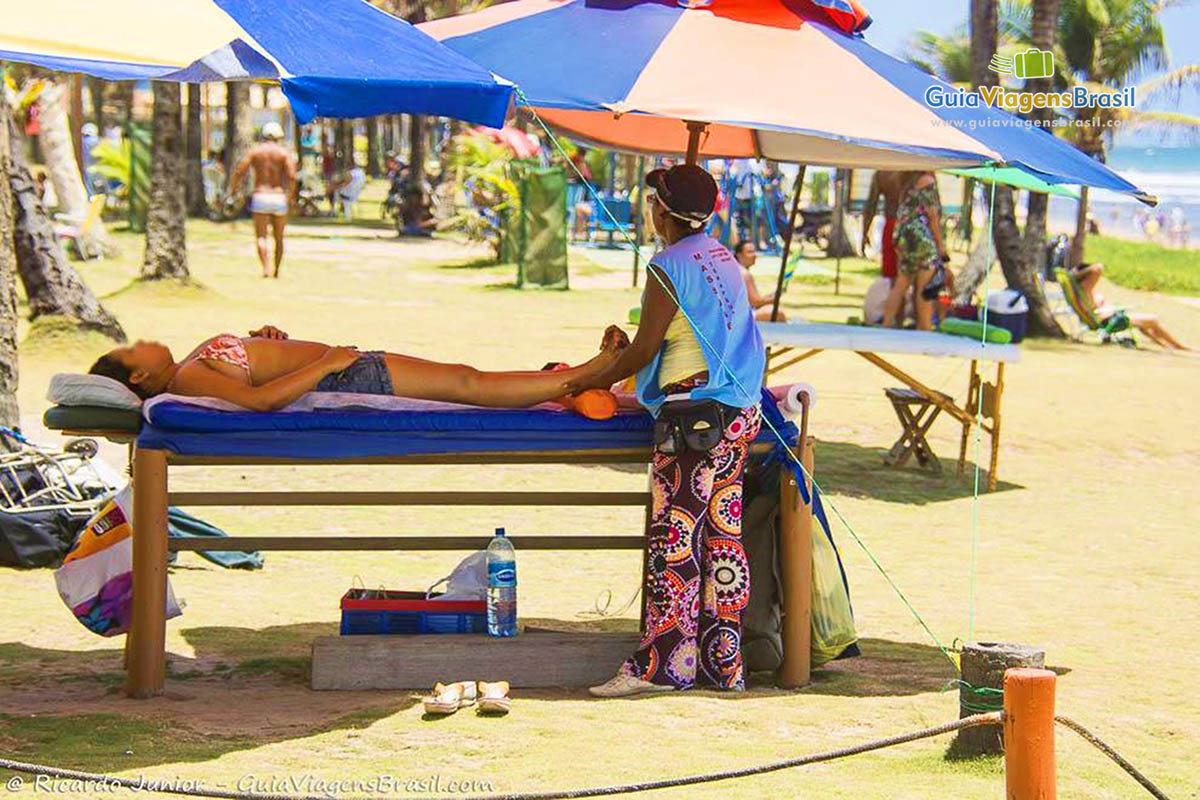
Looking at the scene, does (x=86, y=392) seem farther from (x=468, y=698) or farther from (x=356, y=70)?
(x=468, y=698)

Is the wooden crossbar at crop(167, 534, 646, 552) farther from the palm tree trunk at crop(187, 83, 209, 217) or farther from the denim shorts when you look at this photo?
the palm tree trunk at crop(187, 83, 209, 217)

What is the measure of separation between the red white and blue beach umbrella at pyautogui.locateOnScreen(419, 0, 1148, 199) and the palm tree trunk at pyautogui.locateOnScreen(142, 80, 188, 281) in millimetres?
10566

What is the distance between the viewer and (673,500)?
5.46m

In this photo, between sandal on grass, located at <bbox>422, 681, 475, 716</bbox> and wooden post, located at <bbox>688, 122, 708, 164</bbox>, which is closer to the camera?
sandal on grass, located at <bbox>422, 681, 475, 716</bbox>

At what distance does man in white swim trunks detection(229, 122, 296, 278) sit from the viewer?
18625 millimetres

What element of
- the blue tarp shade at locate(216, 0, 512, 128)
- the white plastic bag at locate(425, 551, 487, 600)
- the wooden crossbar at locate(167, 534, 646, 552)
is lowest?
the white plastic bag at locate(425, 551, 487, 600)

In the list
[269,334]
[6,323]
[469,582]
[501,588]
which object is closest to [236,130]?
[6,323]

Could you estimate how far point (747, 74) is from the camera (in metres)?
5.84

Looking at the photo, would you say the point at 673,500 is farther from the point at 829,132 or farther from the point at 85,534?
the point at 85,534

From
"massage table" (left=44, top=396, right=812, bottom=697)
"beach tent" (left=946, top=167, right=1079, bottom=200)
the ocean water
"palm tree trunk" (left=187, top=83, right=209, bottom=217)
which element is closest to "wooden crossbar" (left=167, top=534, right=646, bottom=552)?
"massage table" (left=44, top=396, right=812, bottom=697)

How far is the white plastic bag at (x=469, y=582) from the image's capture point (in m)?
5.73

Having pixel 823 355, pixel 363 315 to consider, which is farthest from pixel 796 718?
pixel 363 315

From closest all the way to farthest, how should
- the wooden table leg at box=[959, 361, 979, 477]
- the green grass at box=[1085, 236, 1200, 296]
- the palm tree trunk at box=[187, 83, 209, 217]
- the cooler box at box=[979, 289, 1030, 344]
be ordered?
the wooden table leg at box=[959, 361, 979, 477], the cooler box at box=[979, 289, 1030, 344], the palm tree trunk at box=[187, 83, 209, 217], the green grass at box=[1085, 236, 1200, 296]

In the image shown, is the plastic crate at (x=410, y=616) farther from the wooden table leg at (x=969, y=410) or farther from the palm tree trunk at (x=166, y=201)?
the palm tree trunk at (x=166, y=201)
